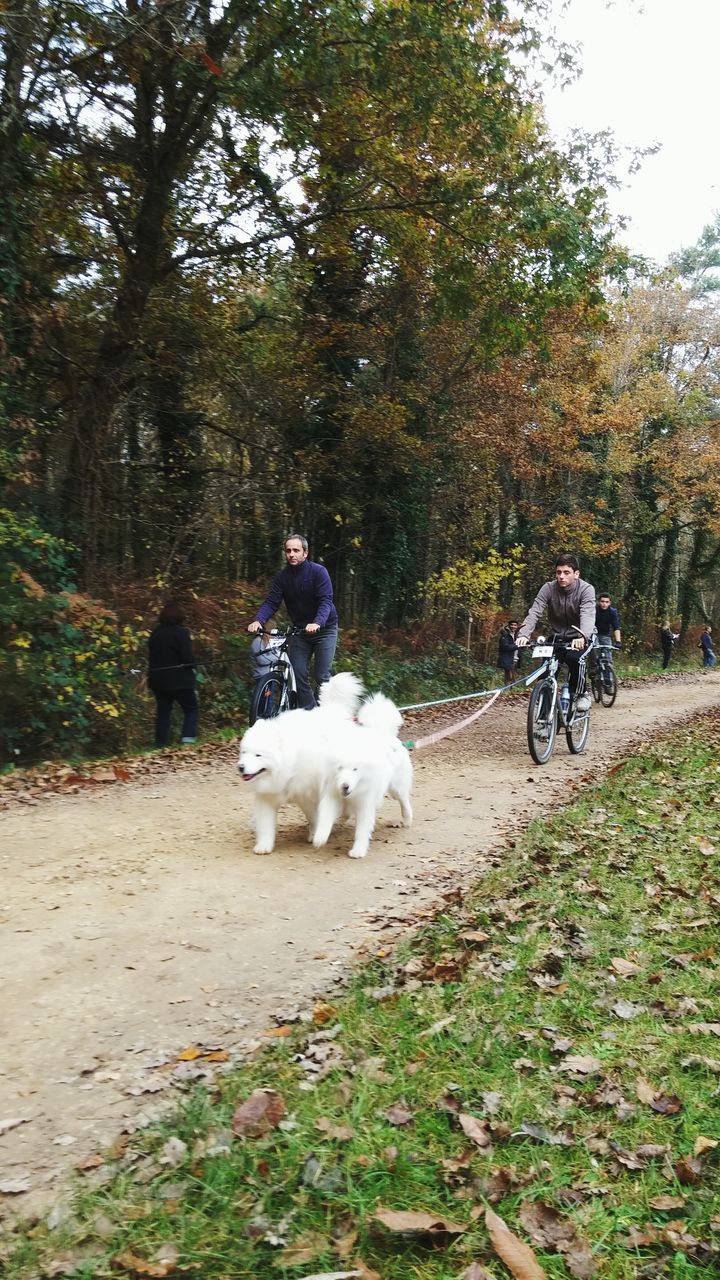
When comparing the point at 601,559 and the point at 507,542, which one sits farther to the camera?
the point at 601,559

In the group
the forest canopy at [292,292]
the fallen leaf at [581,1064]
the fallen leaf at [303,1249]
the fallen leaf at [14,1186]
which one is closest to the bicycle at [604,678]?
the forest canopy at [292,292]

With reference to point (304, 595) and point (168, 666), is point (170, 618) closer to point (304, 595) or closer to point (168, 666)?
point (168, 666)

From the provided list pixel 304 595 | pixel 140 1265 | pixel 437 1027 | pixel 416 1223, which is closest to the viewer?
pixel 140 1265

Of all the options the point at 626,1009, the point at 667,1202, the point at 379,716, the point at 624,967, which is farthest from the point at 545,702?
the point at 667,1202

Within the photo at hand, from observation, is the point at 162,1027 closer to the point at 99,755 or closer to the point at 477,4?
the point at 99,755

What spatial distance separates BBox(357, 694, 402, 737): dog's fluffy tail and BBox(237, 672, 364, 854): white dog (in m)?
0.12

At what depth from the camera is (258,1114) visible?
10.4 ft

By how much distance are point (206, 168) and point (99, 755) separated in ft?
31.2

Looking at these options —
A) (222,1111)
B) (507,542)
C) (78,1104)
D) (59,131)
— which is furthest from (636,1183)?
(507,542)

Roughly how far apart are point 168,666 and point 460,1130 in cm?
848

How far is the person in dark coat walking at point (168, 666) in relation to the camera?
1101cm

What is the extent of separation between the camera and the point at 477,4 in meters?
10.4

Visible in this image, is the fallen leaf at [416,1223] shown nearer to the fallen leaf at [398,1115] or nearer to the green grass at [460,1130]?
the green grass at [460,1130]

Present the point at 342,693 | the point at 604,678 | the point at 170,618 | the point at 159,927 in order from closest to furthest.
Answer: the point at 159,927
the point at 342,693
the point at 170,618
the point at 604,678
